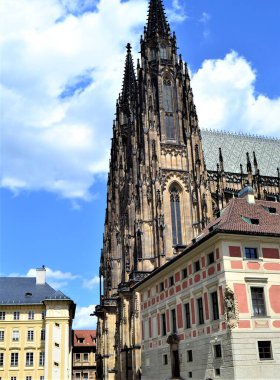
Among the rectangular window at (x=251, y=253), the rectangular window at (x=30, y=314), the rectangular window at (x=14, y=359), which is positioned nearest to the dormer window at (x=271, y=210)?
the rectangular window at (x=251, y=253)

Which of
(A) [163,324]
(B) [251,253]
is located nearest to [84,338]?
(A) [163,324]

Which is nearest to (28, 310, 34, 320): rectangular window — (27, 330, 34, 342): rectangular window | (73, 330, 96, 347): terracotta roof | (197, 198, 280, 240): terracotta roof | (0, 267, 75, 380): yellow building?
(0, 267, 75, 380): yellow building

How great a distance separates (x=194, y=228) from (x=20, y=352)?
80.8 ft

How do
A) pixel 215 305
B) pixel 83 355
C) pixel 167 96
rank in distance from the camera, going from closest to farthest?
1. pixel 215 305
2. pixel 167 96
3. pixel 83 355

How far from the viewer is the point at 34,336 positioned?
57.6m

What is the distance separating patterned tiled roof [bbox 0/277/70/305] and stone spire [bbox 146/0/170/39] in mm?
35640

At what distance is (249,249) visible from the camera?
2698 centimetres

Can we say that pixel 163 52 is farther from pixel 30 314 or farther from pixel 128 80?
pixel 30 314

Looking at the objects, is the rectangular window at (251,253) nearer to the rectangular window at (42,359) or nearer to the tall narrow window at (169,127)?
the tall narrow window at (169,127)

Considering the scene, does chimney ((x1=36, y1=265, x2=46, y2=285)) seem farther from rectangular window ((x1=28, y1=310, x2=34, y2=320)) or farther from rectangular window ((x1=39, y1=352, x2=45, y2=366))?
rectangular window ((x1=39, y1=352, x2=45, y2=366))

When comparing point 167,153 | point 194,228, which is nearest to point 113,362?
point 194,228

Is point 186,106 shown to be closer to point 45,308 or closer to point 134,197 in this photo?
point 134,197

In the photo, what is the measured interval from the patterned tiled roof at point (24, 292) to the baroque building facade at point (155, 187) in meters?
6.89

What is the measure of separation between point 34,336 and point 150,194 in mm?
21777
